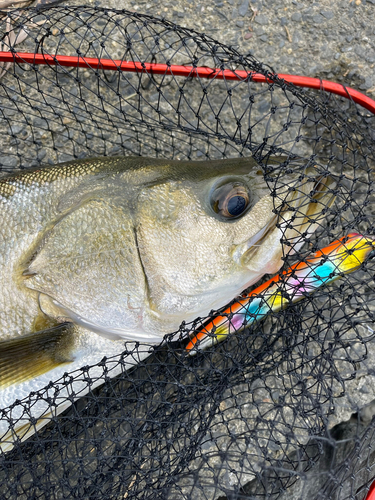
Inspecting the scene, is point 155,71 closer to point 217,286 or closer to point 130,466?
point 217,286

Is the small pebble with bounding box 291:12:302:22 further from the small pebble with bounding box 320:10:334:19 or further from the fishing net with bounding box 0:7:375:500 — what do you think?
the fishing net with bounding box 0:7:375:500

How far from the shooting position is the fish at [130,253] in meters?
2.20

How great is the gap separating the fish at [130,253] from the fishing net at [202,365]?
0.08 meters

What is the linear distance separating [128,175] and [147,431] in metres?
1.38

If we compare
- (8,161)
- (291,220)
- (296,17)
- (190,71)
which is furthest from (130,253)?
(296,17)

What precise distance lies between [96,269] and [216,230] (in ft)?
2.15

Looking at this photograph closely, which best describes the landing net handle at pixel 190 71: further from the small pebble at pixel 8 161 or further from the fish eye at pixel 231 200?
the fish eye at pixel 231 200

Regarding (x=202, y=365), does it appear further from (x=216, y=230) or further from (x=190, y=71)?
(x=190, y=71)

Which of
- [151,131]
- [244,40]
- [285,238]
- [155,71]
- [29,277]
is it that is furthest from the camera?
[244,40]

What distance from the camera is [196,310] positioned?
7.45 feet

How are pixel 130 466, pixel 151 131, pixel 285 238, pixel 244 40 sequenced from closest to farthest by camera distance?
pixel 285 238 → pixel 130 466 → pixel 151 131 → pixel 244 40

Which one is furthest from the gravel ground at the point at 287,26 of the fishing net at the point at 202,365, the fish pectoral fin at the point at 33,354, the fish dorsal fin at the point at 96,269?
the fish pectoral fin at the point at 33,354

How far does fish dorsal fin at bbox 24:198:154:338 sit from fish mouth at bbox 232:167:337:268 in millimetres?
561

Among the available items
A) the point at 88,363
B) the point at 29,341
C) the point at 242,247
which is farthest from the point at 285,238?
the point at 29,341
